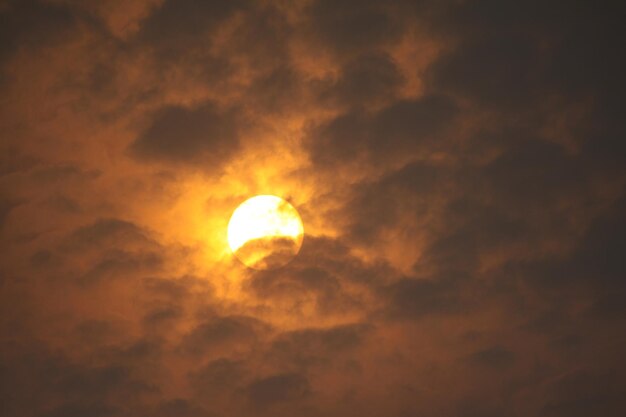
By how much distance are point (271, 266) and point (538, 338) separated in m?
1.99

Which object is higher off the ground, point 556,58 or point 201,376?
point 556,58

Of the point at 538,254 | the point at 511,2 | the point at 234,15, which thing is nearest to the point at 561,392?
the point at 538,254

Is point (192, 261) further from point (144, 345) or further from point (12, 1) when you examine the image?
point (12, 1)

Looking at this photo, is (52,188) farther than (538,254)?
No

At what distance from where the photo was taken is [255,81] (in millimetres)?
4000

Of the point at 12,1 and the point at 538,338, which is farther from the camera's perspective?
the point at 538,338

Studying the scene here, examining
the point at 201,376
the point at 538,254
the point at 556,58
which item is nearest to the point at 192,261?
the point at 201,376

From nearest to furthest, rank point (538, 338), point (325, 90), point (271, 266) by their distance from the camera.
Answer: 1. point (325, 90)
2. point (271, 266)
3. point (538, 338)

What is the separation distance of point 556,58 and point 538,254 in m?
1.35

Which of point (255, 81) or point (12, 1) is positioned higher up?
point (12, 1)

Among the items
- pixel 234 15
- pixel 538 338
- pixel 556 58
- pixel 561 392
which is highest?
pixel 234 15

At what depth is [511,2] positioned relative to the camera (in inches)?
157

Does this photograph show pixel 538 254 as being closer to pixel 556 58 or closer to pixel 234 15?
pixel 556 58

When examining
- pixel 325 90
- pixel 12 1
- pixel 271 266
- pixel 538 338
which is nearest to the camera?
pixel 12 1
